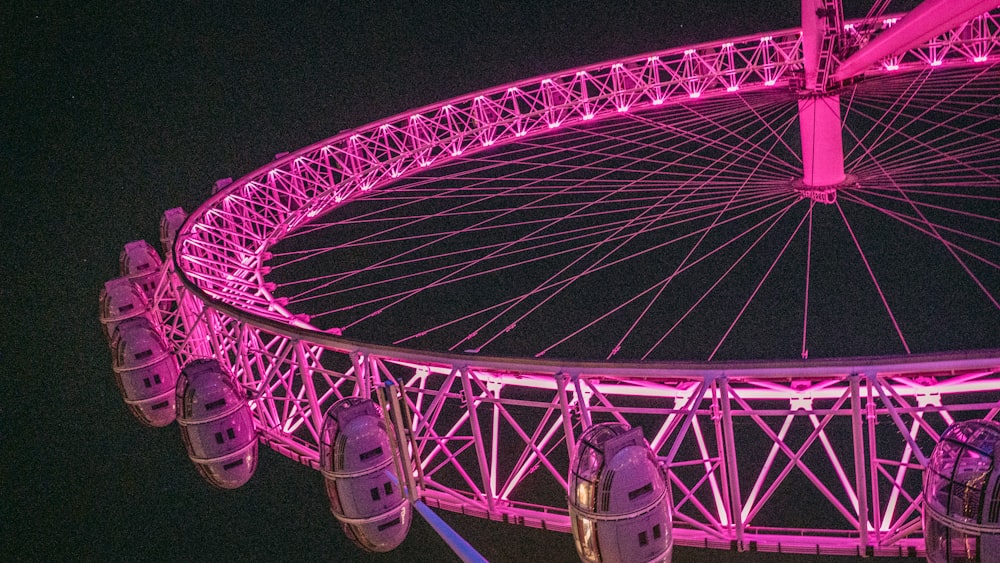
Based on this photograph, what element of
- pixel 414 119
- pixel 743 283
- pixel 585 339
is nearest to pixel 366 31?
pixel 414 119

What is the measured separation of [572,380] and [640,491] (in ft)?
6.83

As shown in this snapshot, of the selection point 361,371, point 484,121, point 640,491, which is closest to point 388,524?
point 361,371

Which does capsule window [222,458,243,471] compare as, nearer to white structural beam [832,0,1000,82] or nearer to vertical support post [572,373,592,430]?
vertical support post [572,373,592,430]

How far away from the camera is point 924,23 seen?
1193 cm

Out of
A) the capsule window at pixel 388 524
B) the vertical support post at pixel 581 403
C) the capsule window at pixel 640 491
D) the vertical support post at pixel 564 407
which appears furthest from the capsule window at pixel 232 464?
the capsule window at pixel 640 491

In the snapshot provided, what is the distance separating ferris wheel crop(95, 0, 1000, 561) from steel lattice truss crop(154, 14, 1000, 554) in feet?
0.28

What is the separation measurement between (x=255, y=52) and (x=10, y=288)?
42.1 feet

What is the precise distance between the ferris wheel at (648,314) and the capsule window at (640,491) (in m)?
0.02

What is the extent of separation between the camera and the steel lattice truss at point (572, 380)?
1105 centimetres

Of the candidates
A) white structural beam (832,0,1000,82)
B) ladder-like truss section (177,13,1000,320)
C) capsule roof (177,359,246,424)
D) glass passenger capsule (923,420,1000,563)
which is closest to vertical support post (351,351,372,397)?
capsule roof (177,359,246,424)

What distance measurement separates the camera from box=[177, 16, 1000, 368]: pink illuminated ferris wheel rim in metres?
22.6

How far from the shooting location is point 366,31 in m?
31.3

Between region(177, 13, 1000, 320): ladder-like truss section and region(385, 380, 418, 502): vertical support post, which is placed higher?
region(177, 13, 1000, 320): ladder-like truss section

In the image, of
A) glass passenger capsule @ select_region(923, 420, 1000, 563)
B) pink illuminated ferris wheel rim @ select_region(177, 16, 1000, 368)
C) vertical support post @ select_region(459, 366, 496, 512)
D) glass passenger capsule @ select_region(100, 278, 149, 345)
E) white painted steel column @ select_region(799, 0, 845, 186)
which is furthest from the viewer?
pink illuminated ferris wheel rim @ select_region(177, 16, 1000, 368)
